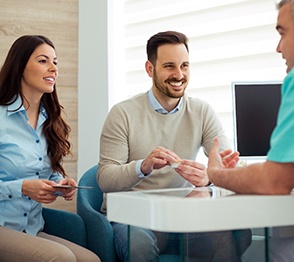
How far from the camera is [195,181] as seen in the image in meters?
2.38

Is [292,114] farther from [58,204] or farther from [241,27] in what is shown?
[58,204]

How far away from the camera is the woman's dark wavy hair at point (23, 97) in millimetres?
2695

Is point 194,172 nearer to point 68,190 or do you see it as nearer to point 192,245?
point 68,190

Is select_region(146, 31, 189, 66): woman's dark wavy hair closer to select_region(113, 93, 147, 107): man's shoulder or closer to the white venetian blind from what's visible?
select_region(113, 93, 147, 107): man's shoulder

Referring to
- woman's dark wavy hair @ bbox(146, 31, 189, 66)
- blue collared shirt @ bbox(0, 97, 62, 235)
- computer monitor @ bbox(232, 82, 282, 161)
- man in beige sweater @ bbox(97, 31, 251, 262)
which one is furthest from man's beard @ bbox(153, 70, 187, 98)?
Answer: blue collared shirt @ bbox(0, 97, 62, 235)

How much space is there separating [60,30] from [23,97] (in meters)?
1.14

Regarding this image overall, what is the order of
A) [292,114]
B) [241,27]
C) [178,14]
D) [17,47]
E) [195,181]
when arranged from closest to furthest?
[292,114]
[195,181]
[17,47]
[241,27]
[178,14]

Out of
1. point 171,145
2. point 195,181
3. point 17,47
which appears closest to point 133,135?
point 171,145

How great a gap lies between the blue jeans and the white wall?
2161 mm

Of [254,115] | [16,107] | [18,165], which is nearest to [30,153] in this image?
[18,165]

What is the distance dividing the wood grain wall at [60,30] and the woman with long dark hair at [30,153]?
85 cm

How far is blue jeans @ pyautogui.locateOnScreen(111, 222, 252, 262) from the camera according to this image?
1490 mm

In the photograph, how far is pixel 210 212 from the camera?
129 centimetres

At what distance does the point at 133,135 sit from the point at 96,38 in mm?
1223
